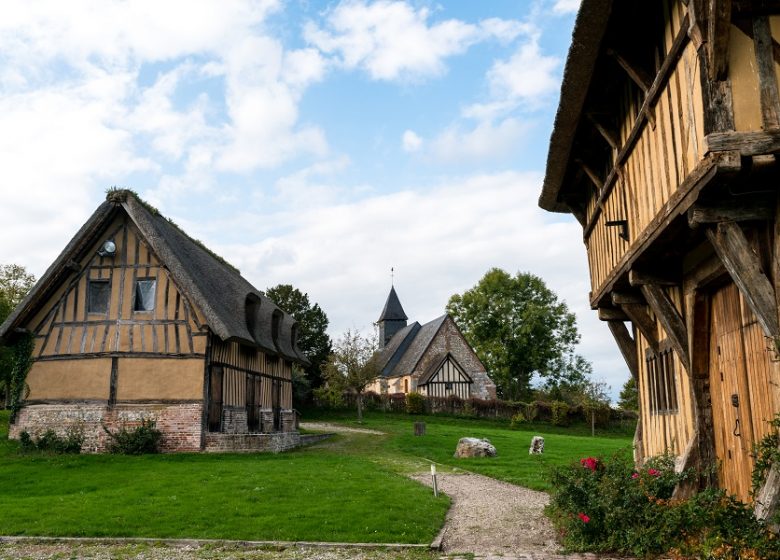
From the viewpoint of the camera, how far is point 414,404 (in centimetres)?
3762

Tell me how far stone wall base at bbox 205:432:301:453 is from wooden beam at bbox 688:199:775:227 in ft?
47.3

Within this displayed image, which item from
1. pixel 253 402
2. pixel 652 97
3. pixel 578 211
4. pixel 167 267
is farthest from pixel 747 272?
pixel 253 402

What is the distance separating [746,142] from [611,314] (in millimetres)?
5784

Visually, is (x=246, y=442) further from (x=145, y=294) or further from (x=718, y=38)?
(x=718, y=38)

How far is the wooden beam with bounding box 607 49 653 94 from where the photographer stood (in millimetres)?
7027

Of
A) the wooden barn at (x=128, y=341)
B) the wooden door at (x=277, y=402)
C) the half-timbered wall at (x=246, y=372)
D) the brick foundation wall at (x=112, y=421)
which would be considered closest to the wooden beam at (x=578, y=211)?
the wooden barn at (x=128, y=341)

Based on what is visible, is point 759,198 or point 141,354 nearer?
point 759,198

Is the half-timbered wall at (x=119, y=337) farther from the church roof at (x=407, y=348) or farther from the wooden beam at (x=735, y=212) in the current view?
the church roof at (x=407, y=348)

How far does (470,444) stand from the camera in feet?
62.5

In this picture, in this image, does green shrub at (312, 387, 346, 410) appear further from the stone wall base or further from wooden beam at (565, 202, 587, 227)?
wooden beam at (565, 202, 587, 227)

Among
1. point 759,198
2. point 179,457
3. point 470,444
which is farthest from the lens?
point 470,444

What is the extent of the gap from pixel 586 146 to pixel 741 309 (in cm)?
422

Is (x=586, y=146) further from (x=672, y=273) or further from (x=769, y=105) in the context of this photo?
(x=769, y=105)

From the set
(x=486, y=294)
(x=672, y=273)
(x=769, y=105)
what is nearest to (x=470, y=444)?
(x=672, y=273)
